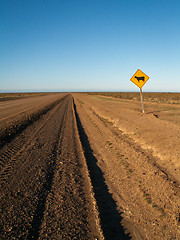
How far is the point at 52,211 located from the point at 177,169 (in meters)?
3.46

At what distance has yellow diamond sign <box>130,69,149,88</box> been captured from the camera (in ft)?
39.1

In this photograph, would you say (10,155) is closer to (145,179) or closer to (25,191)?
(25,191)

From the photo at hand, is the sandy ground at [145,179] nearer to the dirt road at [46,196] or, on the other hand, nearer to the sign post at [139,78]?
the dirt road at [46,196]

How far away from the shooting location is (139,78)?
1199 centimetres

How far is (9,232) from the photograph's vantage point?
2.45 meters

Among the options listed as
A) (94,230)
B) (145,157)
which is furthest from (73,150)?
(94,230)

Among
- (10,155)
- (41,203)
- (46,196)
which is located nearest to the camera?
(41,203)

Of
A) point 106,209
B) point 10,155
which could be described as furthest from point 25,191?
point 10,155

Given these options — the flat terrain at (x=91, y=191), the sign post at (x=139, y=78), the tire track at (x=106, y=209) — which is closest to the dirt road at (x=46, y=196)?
the flat terrain at (x=91, y=191)

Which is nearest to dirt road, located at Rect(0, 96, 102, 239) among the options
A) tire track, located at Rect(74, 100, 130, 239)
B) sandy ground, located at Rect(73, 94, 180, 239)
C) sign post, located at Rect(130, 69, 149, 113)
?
tire track, located at Rect(74, 100, 130, 239)

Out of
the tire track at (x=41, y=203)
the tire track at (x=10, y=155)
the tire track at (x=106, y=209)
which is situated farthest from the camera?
the tire track at (x=10, y=155)

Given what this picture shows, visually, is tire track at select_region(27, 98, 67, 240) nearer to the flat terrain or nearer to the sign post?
the flat terrain

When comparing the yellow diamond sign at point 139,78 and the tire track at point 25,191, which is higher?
the yellow diamond sign at point 139,78

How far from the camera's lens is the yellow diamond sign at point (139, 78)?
1191cm
